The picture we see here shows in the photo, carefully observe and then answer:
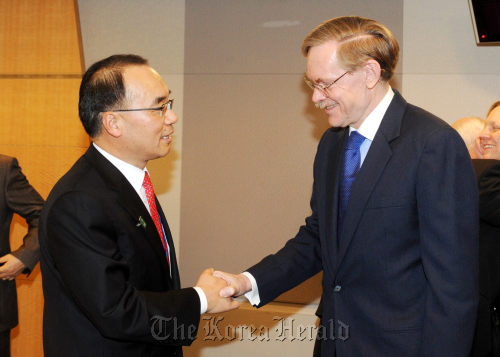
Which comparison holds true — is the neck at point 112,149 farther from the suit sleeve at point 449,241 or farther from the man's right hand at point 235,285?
the suit sleeve at point 449,241

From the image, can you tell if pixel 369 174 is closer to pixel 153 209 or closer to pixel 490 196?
pixel 153 209

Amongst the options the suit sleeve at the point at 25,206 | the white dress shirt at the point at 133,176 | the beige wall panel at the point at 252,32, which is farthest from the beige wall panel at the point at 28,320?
the white dress shirt at the point at 133,176

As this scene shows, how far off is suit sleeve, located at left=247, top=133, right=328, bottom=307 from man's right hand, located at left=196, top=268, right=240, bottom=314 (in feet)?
0.61

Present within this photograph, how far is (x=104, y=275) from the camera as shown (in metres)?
1.62

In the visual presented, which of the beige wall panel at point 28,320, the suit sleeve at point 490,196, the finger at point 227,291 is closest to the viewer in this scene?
the finger at point 227,291

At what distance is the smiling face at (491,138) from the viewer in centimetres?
275

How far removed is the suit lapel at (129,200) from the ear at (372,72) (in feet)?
3.07

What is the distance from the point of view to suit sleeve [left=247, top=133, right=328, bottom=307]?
229 centimetres

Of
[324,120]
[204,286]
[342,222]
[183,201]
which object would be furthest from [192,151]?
[342,222]

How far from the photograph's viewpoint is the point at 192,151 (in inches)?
159

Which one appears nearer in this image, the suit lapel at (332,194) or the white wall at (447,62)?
the suit lapel at (332,194)

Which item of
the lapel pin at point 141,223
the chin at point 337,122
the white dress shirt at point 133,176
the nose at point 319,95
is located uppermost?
the nose at point 319,95

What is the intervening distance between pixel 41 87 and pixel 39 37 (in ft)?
1.33

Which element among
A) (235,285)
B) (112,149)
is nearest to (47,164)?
(112,149)
